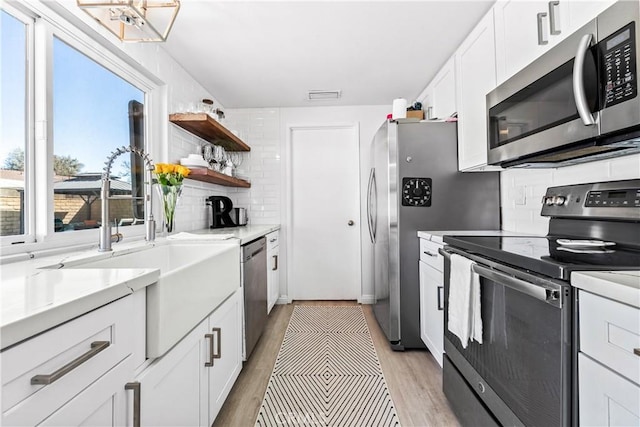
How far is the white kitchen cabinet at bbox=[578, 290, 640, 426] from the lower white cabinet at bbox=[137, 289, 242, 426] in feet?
3.89

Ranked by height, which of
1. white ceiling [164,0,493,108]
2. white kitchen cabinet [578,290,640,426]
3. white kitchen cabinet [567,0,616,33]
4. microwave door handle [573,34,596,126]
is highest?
white ceiling [164,0,493,108]

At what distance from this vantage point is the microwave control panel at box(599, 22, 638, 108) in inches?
36.4

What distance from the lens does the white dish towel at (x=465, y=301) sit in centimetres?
129

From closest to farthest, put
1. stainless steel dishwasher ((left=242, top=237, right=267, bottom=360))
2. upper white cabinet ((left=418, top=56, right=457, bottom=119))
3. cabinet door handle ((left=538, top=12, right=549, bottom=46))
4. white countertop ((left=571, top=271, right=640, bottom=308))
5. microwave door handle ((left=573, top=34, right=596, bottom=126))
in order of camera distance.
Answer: white countertop ((left=571, top=271, right=640, bottom=308))
microwave door handle ((left=573, top=34, right=596, bottom=126))
cabinet door handle ((left=538, top=12, right=549, bottom=46))
stainless steel dishwasher ((left=242, top=237, right=267, bottom=360))
upper white cabinet ((left=418, top=56, right=457, bottom=119))

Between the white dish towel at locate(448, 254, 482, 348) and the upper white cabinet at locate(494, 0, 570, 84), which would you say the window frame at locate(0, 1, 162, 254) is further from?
the upper white cabinet at locate(494, 0, 570, 84)

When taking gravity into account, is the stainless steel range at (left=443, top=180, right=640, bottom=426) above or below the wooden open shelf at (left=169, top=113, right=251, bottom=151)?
below

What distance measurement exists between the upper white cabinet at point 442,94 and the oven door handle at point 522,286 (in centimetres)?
161

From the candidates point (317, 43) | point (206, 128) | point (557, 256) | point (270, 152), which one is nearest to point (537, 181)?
point (557, 256)

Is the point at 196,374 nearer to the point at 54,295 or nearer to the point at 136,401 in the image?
the point at 136,401

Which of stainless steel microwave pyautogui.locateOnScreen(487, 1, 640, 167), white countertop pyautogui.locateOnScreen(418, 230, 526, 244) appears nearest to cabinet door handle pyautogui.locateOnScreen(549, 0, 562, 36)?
stainless steel microwave pyautogui.locateOnScreen(487, 1, 640, 167)

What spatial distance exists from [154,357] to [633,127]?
160cm

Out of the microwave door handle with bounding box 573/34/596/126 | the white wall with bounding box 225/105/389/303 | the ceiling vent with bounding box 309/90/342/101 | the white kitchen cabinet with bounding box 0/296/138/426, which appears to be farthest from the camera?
the white wall with bounding box 225/105/389/303

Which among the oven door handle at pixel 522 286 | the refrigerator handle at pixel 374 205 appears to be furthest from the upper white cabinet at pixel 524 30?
the refrigerator handle at pixel 374 205

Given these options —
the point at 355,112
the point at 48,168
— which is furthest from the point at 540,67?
the point at 355,112
